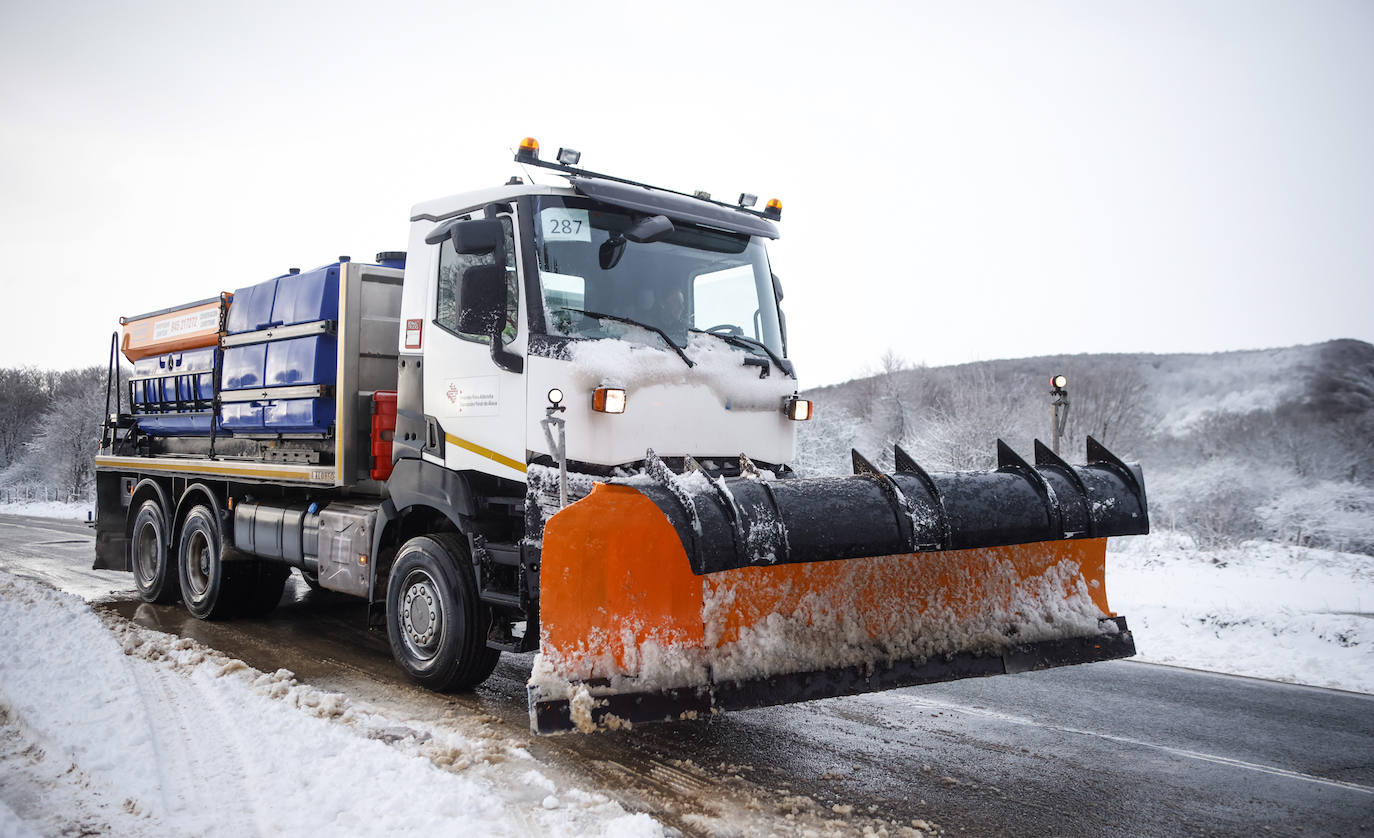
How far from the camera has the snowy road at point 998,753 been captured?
12.1 feet

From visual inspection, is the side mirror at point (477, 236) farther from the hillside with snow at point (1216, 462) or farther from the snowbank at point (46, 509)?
the snowbank at point (46, 509)

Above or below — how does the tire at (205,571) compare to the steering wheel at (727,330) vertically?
below

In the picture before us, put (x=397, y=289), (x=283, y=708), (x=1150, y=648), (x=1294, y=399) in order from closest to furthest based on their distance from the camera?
(x=283, y=708) → (x=397, y=289) → (x=1150, y=648) → (x=1294, y=399)

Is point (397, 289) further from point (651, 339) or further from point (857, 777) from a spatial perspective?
point (857, 777)

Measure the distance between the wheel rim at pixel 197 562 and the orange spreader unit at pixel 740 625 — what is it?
5958mm

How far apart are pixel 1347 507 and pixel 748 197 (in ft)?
102

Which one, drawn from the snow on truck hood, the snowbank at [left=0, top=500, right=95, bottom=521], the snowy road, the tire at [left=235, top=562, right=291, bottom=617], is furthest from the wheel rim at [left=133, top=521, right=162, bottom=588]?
the snowbank at [left=0, top=500, right=95, bottom=521]

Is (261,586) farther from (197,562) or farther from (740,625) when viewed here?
(740,625)

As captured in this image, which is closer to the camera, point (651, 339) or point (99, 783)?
point (99, 783)

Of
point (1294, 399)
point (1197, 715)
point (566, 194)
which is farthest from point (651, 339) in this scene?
point (1294, 399)

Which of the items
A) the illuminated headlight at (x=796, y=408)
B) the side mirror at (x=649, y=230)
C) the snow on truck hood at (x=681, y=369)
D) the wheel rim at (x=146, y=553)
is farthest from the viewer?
the wheel rim at (x=146, y=553)

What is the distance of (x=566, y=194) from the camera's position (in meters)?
5.15

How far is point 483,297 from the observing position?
4836mm

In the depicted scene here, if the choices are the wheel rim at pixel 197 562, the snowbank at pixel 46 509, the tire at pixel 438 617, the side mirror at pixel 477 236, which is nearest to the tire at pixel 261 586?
the wheel rim at pixel 197 562
